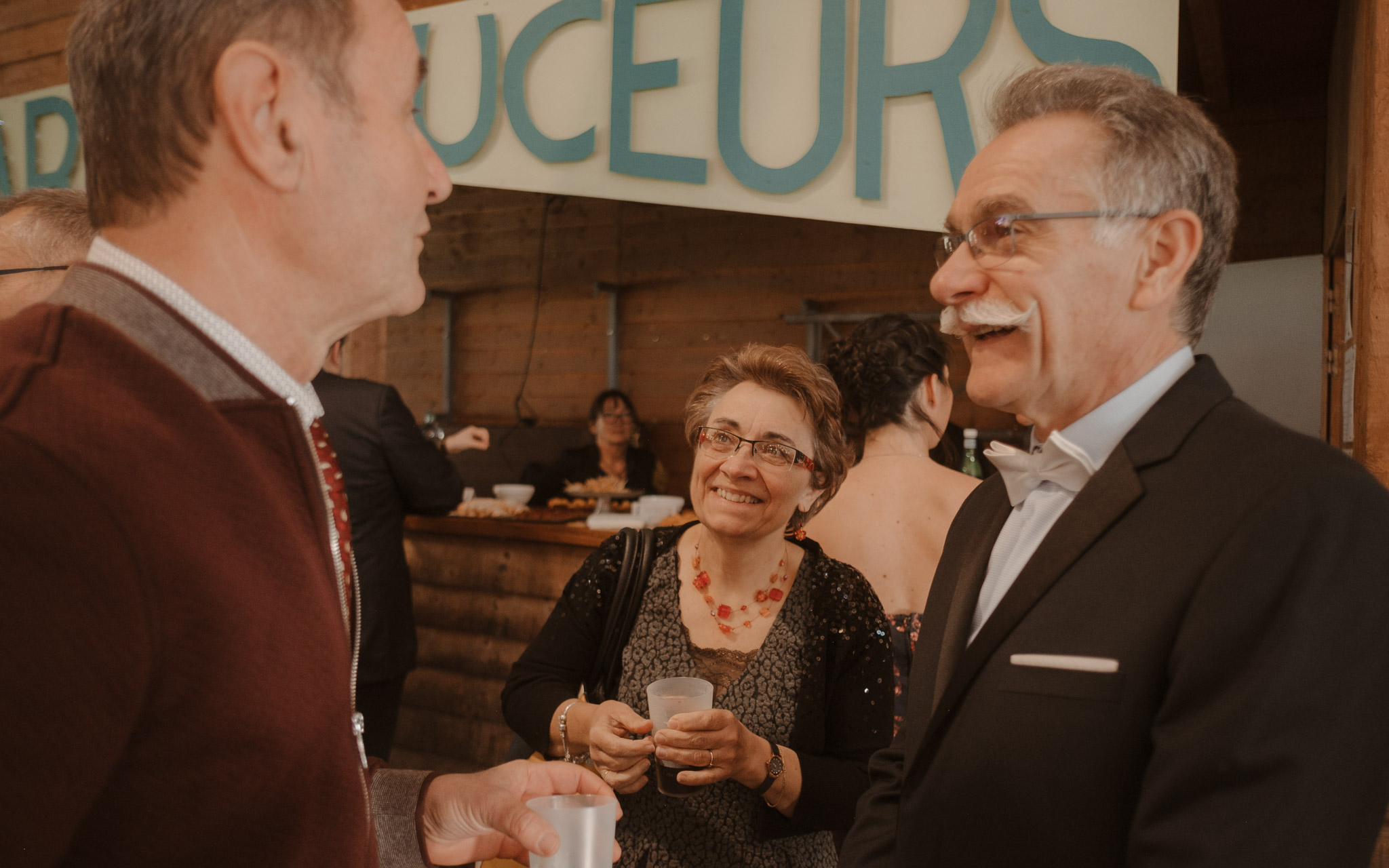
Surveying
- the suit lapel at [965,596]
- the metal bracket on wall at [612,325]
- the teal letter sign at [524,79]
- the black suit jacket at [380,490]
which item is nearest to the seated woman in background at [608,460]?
the metal bracket on wall at [612,325]

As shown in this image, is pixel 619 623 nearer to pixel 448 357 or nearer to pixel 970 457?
pixel 970 457

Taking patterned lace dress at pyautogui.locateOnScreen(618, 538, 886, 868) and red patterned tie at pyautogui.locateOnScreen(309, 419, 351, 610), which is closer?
red patterned tie at pyautogui.locateOnScreen(309, 419, 351, 610)

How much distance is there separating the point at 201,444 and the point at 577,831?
0.62 meters

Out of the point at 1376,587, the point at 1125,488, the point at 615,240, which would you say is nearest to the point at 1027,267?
the point at 1125,488

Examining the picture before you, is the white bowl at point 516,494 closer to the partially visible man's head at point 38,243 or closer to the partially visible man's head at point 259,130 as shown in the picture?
the partially visible man's head at point 38,243

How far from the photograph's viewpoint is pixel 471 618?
4.07 meters

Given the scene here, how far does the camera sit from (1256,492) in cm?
86

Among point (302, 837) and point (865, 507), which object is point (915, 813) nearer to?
point (302, 837)

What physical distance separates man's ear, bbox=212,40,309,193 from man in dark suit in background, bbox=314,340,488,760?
7.78 ft

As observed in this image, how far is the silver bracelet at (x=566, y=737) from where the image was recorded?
1764 mm

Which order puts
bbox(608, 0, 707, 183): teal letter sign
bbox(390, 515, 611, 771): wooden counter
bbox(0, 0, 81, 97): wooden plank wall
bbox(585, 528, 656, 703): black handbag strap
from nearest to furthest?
bbox(585, 528, 656, 703): black handbag strap < bbox(608, 0, 707, 183): teal letter sign < bbox(390, 515, 611, 771): wooden counter < bbox(0, 0, 81, 97): wooden plank wall

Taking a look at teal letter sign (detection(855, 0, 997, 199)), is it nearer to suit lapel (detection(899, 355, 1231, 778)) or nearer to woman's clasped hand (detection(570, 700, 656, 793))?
suit lapel (detection(899, 355, 1231, 778))

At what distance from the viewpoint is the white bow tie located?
3.58 feet

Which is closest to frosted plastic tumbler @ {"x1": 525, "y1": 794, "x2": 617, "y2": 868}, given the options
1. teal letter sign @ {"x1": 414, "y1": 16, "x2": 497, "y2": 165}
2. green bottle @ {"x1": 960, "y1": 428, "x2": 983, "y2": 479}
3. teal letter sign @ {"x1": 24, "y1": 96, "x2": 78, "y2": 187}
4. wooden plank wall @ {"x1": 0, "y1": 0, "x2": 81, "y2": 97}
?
teal letter sign @ {"x1": 414, "y1": 16, "x2": 497, "y2": 165}
